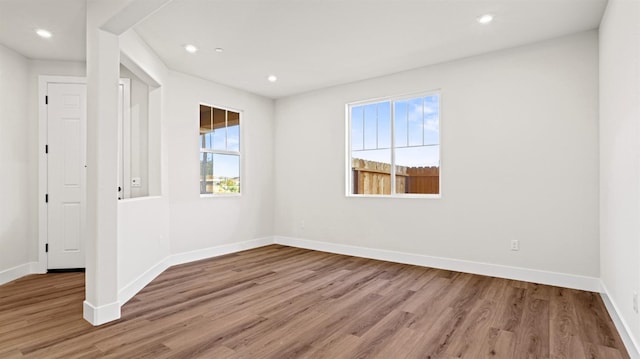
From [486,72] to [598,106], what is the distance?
1.19 m

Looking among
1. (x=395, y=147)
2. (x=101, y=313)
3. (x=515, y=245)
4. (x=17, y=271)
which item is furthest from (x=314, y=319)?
(x=17, y=271)

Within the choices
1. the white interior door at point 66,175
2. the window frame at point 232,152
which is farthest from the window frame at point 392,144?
the white interior door at point 66,175

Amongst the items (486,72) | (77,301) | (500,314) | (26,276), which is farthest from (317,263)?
(26,276)

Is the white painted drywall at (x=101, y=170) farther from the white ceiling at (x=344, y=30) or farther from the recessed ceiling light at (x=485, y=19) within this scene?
the recessed ceiling light at (x=485, y=19)

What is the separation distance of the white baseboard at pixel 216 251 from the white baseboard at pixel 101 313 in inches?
70.6

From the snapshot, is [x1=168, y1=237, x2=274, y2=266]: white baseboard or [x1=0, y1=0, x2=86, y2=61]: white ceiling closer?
→ [x1=0, y1=0, x2=86, y2=61]: white ceiling

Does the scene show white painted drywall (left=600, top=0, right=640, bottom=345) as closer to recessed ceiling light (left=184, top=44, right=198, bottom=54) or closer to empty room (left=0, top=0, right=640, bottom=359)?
empty room (left=0, top=0, right=640, bottom=359)

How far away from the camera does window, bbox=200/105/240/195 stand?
17.1ft

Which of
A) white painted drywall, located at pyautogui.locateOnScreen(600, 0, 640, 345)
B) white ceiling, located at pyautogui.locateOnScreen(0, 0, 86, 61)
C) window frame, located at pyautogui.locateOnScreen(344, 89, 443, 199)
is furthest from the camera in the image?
window frame, located at pyautogui.locateOnScreen(344, 89, 443, 199)

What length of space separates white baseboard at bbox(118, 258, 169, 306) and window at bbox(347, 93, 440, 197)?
2935 mm

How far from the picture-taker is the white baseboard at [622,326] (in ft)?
7.04

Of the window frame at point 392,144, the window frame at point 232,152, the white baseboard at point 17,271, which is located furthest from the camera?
the window frame at point 232,152

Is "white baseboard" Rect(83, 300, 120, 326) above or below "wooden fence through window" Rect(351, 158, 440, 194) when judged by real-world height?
below

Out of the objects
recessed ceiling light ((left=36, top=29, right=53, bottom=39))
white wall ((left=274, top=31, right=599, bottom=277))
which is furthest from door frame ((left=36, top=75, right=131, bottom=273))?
white wall ((left=274, top=31, right=599, bottom=277))
